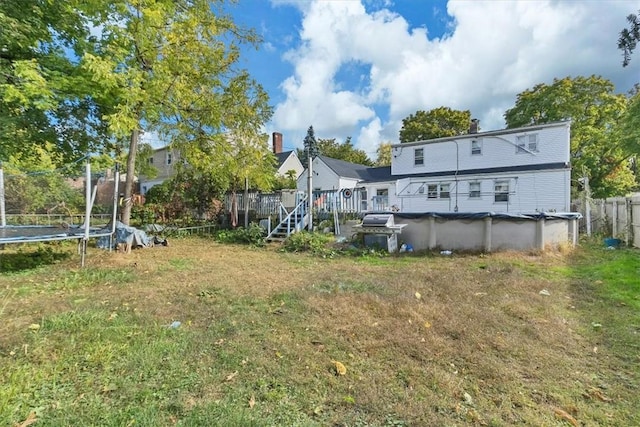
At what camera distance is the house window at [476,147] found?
19188mm

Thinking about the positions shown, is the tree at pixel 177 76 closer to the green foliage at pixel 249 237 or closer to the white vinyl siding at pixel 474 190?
the green foliage at pixel 249 237

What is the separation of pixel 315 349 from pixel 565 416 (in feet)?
6.56

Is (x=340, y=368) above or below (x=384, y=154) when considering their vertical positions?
below

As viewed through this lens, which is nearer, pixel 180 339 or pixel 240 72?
pixel 180 339

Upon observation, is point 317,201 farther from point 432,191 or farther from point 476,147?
point 476,147

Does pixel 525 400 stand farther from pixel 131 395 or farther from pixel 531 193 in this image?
pixel 531 193

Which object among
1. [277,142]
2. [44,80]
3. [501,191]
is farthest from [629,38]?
[277,142]

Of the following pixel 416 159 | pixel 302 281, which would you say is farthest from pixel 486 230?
pixel 416 159

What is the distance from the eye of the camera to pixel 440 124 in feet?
109

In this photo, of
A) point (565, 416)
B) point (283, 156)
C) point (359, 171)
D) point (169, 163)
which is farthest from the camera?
point (283, 156)

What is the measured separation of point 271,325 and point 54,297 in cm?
333

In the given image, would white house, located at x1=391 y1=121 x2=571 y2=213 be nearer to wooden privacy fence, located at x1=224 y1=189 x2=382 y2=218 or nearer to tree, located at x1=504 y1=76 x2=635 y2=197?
wooden privacy fence, located at x1=224 y1=189 x2=382 y2=218

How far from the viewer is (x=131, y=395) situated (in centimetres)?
248

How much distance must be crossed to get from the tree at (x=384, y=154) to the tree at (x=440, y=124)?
5326mm
